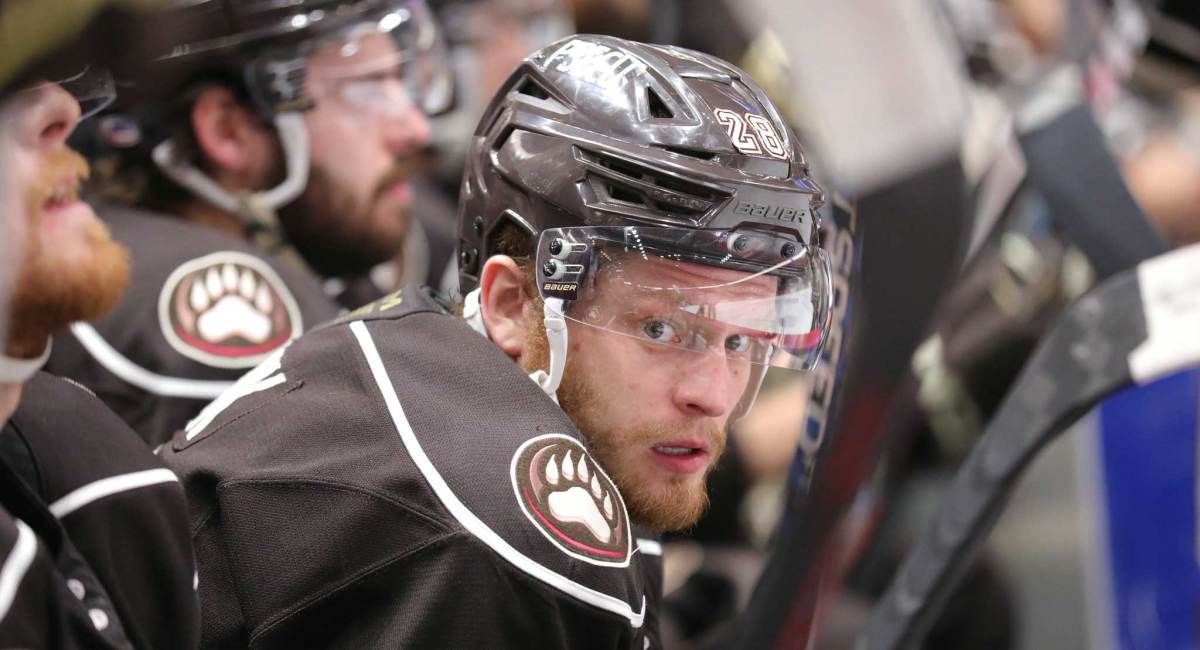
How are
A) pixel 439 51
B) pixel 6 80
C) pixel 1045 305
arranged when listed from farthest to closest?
pixel 1045 305, pixel 439 51, pixel 6 80

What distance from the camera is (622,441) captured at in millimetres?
1644

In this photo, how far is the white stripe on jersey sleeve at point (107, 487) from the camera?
52.5 inches

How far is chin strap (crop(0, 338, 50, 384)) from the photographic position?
1.22 m

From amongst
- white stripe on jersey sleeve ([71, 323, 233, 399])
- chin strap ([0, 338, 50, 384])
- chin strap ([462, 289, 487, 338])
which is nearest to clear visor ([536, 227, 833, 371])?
chin strap ([462, 289, 487, 338])

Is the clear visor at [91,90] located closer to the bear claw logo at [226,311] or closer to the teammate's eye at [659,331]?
the teammate's eye at [659,331]

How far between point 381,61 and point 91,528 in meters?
1.64

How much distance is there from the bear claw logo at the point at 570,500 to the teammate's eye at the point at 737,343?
23cm

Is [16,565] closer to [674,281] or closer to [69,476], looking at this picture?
[69,476]

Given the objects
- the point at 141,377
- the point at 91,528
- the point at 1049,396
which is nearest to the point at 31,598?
the point at 91,528

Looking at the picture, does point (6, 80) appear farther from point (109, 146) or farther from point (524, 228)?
point (109, 146)

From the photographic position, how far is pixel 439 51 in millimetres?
3008

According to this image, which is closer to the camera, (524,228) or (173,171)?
(524,228)

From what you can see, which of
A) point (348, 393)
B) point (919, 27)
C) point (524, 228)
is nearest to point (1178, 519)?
point (524, 228)

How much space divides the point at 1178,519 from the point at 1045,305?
1.12m
